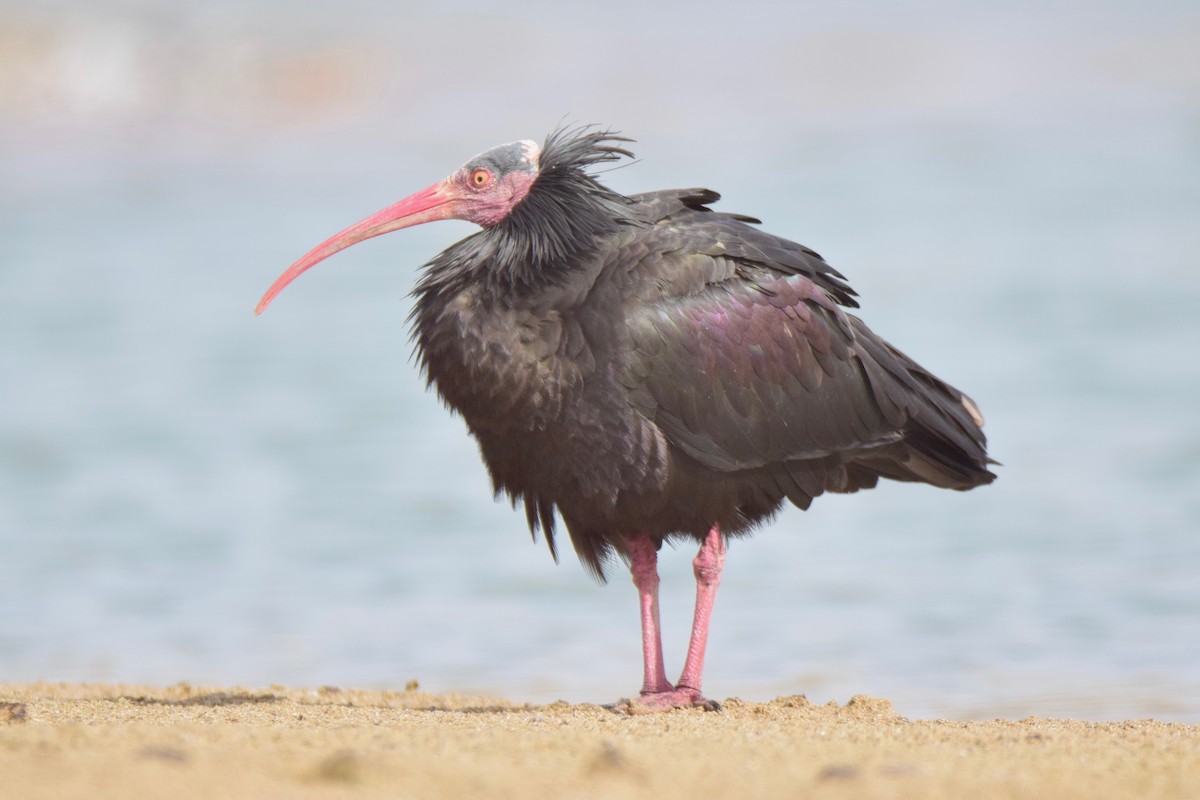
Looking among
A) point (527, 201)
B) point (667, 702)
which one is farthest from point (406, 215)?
point (667, 702)

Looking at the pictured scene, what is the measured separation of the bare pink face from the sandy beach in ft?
9.04

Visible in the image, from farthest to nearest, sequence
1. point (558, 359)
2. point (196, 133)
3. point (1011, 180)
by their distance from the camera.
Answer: point (196, 133)
point (1011, 180)
point (558, 359)

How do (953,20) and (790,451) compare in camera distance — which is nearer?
(790,451)

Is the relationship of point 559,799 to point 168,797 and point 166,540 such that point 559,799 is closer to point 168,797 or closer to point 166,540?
point 168,797

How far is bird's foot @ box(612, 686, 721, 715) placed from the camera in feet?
25.9

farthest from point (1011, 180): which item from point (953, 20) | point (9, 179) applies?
point (9, 179)

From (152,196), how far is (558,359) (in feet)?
86.9

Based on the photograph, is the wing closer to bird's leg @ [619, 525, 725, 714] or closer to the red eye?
bird's leg @ [619, 525, 725, 714]

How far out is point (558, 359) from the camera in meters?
7.84

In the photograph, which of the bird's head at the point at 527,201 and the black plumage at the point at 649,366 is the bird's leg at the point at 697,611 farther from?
the bird's head at the point at 527,201

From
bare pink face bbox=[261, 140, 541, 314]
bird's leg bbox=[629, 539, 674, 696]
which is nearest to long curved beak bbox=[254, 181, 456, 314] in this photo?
bare pink face bbox=[261, 140, 541, 314]

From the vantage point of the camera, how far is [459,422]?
63.6 ft

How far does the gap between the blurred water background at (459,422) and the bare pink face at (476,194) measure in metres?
0.72

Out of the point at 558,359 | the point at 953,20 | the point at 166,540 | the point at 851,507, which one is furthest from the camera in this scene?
the point at 953,20
